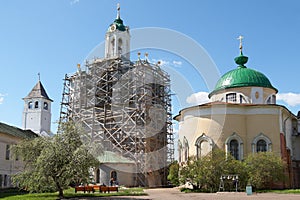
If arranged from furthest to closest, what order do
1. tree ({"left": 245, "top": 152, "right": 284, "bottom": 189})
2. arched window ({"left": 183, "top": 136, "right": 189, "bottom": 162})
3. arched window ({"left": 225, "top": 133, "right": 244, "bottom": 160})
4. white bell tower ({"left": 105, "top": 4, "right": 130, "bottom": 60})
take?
white bell tower ({"left": 105, "top": 4, "right": 130, "bottom": 60}) → arched window ({"left": 183, "top": 136, "right": 189, "bottom": 162}) → arched window ({"left": 225, "top": 133, "right": 244, "bottom": 160}) → tree ({"left": 245, "top": 152, "right": 284, "bottom": 189})

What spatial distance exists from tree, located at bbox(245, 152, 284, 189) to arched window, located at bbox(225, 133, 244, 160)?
3110 millimetres

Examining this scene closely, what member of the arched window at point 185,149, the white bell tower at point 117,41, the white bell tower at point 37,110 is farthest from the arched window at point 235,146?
the white bell tower at point 37,110

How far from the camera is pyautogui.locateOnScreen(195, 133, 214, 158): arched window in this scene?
34.0m

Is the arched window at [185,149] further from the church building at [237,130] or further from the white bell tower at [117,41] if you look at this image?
the white bell tower at [117,41]

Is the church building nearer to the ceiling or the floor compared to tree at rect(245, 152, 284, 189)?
nearer to the ceiling

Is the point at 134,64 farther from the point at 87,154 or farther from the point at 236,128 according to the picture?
the point at 87,154

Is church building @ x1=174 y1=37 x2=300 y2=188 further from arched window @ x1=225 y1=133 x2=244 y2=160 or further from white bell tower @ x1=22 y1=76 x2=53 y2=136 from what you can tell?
white bell tower @ x1=22 y1=76 x2=53 y2=136

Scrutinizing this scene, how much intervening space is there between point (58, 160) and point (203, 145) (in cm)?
1626

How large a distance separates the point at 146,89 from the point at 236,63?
450 inches

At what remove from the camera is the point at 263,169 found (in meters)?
30.3

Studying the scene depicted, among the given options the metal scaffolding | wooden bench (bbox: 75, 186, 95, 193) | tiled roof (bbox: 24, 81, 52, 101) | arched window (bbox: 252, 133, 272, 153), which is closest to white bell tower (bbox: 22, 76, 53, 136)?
tiled roof (bbox: 24, 81, 52, 101)

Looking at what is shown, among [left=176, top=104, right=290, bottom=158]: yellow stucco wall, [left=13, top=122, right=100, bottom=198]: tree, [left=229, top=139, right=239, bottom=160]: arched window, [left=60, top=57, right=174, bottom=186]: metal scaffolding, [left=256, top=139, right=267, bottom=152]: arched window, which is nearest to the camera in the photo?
[left=13, top=122, right=100, bottom=198]: tree

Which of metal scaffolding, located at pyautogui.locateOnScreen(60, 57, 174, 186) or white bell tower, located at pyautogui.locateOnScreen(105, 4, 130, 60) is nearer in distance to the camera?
metal scaffolding, located at pyautogui.locateOnScreen(60, 57, 174, 186)

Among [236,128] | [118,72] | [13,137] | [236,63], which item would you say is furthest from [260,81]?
[13,137]
